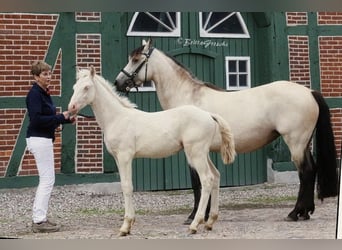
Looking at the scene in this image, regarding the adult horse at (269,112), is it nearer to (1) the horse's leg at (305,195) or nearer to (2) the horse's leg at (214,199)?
(1) the horse's leg at (305,195)

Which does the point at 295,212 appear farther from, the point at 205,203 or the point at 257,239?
the point at 205,203

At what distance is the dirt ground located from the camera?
4227 millimetres

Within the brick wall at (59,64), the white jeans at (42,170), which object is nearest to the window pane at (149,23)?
the brick wall at (59,64)

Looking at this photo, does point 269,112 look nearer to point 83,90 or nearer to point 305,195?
point 305,195

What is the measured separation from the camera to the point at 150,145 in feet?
13.5

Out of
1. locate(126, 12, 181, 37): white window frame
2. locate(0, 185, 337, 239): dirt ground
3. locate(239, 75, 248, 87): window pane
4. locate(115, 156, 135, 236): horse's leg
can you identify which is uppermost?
locate(126, 12, 181, 37): white window frame

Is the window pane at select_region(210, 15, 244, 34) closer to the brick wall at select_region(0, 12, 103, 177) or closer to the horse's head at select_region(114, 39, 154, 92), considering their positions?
the horse's head at select_region(114, 39, 154, 92)

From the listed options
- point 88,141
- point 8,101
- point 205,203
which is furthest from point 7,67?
point 205,203

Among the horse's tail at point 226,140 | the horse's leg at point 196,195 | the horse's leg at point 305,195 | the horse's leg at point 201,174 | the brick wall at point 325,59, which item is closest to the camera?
the horse's leg at point 201,174

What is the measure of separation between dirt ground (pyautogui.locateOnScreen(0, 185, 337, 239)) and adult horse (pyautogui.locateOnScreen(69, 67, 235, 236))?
255mm

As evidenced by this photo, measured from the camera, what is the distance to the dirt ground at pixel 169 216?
13.9ft

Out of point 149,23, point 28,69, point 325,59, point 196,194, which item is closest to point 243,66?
point 325,59

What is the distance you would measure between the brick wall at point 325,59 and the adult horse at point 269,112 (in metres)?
0.44

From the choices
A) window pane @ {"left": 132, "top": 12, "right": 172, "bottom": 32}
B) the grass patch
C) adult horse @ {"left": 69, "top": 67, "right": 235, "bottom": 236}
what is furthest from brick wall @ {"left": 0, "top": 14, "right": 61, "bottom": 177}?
the grass patch
